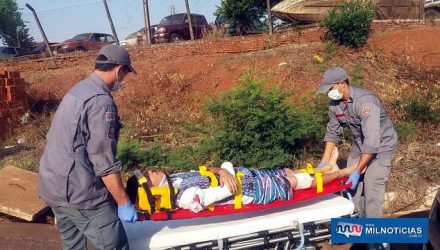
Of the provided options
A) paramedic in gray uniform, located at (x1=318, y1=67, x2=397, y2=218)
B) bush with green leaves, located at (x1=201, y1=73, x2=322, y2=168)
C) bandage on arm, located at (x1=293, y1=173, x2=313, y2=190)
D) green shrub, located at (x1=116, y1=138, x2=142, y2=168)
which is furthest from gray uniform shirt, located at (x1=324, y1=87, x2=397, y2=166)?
green shrub, located at (x1=116, y1=138, x2=142, y2=168)

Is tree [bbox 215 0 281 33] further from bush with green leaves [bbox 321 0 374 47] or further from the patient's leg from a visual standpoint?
the patient's leg

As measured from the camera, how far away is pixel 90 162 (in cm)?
301

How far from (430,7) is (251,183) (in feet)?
40.7

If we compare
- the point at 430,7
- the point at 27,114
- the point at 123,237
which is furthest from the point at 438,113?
the point at 430,7

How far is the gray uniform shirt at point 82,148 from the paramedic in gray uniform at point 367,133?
194cm

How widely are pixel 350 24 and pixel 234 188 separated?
23.7 feet

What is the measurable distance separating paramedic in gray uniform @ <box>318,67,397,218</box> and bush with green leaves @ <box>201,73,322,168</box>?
1.74 metres

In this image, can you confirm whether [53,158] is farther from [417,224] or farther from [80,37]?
[80,37]

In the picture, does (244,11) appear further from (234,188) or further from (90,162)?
(90,162)

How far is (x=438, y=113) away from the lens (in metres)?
7.18

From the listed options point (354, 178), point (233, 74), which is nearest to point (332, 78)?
point (354, 178)

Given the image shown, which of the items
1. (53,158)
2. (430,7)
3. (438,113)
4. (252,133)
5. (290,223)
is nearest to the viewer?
(53,158)

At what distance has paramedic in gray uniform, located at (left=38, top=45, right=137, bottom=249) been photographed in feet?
9.53

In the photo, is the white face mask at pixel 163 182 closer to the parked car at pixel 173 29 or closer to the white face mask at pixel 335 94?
the white face mask at pixel 335 94
